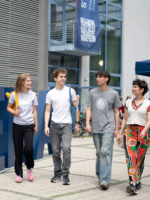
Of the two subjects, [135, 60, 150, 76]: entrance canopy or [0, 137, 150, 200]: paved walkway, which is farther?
[135, 60, 150, 76]: entrance canopy

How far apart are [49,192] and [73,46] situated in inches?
579

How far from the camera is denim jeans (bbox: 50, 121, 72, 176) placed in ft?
18.7

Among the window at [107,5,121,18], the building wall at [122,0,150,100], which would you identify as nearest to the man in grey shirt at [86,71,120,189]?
the window at [107,5,121,18]

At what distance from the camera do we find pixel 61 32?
20.2 m

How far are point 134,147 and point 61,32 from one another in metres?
15.6

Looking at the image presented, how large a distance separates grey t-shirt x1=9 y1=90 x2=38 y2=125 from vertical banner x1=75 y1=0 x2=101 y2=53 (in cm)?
1301

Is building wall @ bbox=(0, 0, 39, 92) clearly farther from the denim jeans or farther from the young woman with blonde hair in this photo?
the denim jeans

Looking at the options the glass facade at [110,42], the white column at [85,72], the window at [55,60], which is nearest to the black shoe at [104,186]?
the window at [55,60]

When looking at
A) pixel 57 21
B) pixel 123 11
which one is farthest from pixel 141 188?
pixel 123 11

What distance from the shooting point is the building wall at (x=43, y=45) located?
63.6 ft

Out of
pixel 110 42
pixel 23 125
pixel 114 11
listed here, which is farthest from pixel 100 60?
pixel 23 125

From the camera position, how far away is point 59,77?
589cm

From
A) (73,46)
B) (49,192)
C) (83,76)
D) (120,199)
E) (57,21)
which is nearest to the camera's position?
(120,199)

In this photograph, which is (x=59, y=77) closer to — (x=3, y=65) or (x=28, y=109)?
(x=28, y=109)
